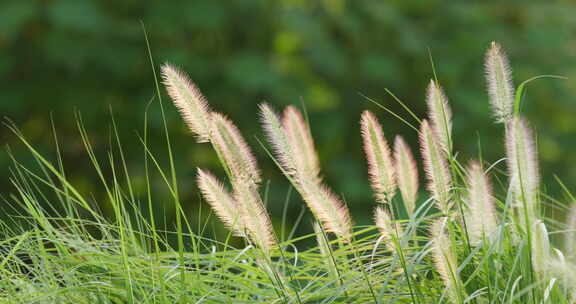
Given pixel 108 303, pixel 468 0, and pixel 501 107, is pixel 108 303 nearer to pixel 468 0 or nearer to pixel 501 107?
pixel 501 107

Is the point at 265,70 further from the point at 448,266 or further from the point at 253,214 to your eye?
the point at 448,266

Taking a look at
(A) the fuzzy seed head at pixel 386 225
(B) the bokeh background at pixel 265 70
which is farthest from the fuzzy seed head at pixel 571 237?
(B) the bokeh background at pixel 265 70

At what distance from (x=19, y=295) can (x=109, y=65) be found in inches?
191

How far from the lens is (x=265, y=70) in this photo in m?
6.09

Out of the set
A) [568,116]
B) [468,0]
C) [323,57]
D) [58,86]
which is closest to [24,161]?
[58,86]

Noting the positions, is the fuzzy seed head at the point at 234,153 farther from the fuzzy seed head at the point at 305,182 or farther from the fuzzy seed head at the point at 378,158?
the fuzzy seed head at the point at 378,158

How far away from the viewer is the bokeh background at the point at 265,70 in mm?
6117

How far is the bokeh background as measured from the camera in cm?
612

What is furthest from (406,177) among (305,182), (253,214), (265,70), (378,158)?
(265,70)

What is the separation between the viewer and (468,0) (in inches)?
283

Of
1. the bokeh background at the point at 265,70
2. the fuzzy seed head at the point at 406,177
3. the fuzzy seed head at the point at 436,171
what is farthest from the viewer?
the bokeh background at the point at 265,70

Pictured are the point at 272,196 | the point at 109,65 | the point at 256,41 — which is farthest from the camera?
the point at 256,41

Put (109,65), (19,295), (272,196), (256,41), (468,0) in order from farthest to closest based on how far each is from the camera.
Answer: (468,0)
(256,41)
(109,65)
(272,196)
(19,295)

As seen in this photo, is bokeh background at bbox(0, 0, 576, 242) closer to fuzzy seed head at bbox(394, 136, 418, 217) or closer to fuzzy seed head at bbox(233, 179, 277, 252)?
fuzzy seed head at bbox(394, 136, 418, 217)
